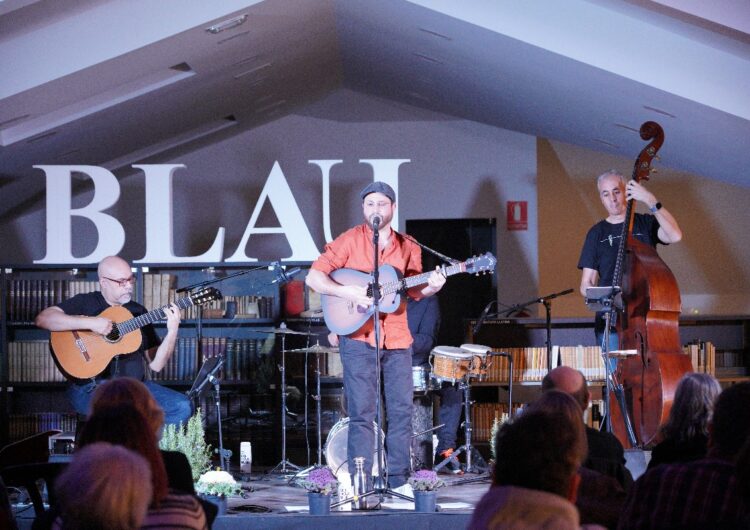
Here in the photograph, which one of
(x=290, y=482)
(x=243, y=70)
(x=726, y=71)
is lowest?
(x=290, y=482)

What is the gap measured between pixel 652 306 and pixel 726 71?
2.17 m

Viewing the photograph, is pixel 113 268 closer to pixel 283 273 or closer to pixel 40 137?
pixel 283 273

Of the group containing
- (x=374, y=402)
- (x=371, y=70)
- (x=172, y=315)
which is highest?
(x=371, y=70)

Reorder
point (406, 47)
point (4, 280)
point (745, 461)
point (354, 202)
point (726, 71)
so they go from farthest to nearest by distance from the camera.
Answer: point (354, 202) < point (406, 47) < point (4, 280) < point (726, 71) < point (745, 461)

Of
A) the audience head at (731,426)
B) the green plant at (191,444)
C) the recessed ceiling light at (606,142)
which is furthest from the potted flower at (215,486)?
the recessed ceiling light at (606,142)

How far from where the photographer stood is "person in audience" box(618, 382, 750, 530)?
97.5 inches

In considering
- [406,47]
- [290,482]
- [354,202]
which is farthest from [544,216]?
[290,482]

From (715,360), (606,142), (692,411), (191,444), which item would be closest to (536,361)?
(715,360)

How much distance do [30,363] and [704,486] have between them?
7.02 metres

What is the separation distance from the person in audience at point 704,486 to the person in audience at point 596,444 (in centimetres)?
72

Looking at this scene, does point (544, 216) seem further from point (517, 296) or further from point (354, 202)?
point (354, 202)

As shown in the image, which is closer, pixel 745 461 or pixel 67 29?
pixel 745 461

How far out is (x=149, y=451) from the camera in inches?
98.3

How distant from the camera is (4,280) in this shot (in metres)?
Answer: 8.20
